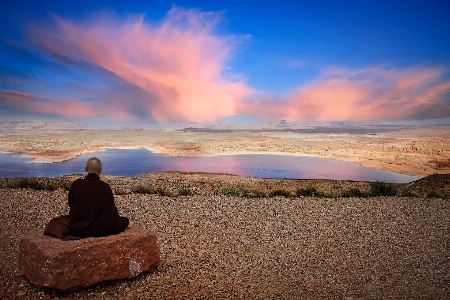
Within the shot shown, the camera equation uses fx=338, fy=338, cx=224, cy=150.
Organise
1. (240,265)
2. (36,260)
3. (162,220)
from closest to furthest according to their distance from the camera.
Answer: (36,260)
(240,265)
(162,220)

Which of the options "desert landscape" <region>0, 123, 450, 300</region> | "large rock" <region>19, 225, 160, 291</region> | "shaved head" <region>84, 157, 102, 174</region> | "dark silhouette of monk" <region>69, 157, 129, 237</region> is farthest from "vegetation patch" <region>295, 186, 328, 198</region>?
"shaved head" <region>84, 157, 102, 174</region>

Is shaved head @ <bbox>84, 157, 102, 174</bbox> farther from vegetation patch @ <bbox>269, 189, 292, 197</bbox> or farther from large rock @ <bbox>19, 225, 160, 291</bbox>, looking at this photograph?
vegetation patch @ <bbox>269, 189, 292, 197</bbox>

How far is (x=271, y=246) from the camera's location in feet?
29.9

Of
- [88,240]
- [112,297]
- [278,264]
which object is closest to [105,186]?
[88,240]

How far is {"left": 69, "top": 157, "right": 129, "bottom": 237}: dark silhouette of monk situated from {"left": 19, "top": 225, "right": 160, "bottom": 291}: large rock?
23 centimetres

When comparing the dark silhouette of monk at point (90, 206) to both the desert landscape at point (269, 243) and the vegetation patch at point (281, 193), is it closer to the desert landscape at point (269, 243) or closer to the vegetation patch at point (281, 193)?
the desert landscape at point (269, 243)

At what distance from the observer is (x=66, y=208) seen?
12.7m

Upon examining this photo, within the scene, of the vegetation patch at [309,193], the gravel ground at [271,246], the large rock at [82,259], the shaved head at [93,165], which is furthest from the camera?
the vegetation patch at [309,193]

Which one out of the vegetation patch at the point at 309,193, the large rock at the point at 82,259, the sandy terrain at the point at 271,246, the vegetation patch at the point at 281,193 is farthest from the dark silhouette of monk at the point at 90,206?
the vegetation patch at the point at 309,193

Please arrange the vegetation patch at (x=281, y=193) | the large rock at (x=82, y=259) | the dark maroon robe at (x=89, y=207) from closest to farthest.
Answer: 1. the large rock at (x=82, y=259)
2. the dark maroon robe at (x=89, y=207)
3. the vegetation patch at (x=281, y=193)

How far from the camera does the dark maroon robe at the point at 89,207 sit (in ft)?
20.4

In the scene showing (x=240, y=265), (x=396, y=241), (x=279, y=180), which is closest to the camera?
(x=240, y=265)

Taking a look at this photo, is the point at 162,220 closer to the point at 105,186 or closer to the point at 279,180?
the point at 105,186

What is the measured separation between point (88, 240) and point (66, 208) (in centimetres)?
746
